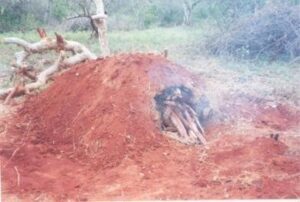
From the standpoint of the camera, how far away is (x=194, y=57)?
4180 mm

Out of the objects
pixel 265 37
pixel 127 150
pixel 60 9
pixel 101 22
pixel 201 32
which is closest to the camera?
pixel 127 150

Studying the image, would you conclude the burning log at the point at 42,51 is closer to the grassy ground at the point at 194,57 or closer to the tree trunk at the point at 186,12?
the grassy ground at the point at 194,57

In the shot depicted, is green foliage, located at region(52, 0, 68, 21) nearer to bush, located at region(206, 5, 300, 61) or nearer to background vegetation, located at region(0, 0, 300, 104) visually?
background vegetation, located at region(0, 0, 300, 104)

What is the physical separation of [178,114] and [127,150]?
0.43m

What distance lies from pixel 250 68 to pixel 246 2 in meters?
0.45

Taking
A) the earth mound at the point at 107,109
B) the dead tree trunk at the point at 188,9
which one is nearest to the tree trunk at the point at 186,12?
the dead tree trunk at the point at 188,9

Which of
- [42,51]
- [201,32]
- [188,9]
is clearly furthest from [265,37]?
[42,51]

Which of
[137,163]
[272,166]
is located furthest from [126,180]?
[272,166]

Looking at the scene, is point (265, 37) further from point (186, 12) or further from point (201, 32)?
point (186, 12)

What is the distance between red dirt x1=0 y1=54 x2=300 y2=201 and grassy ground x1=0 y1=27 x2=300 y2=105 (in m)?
0.12

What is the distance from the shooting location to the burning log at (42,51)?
151 inches

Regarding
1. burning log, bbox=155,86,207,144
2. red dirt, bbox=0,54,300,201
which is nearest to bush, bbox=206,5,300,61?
red dirt, bbox=0,54,300,201

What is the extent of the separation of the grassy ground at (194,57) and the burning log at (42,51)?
0.05 metres

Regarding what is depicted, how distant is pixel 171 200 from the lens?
10.5 feet
